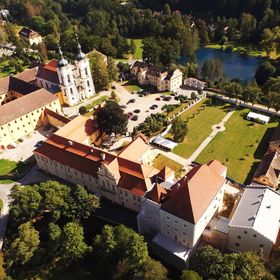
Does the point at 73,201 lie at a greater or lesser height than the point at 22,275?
greater

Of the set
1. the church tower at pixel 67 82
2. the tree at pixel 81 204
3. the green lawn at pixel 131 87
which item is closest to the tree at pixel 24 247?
the tree at pixel 81 204

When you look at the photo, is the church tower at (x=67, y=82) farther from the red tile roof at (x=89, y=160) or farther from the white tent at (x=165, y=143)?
the white tent at (x=165, y=143)

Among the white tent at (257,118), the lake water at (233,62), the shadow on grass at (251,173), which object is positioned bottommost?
the lake water at (233,62)

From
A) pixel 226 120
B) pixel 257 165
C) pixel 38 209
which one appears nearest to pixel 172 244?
pixel 38 209

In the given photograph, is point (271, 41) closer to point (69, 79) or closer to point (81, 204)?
point (69, 79)

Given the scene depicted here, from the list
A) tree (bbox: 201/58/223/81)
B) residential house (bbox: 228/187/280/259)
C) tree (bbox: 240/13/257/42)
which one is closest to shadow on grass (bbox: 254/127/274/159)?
residential house (bbox: 228/187/280/259)

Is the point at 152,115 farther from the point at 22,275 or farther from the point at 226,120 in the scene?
the point at 22,275

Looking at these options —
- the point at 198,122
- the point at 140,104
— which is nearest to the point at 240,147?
the point at 198,122
